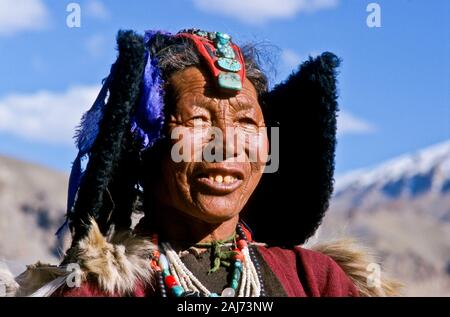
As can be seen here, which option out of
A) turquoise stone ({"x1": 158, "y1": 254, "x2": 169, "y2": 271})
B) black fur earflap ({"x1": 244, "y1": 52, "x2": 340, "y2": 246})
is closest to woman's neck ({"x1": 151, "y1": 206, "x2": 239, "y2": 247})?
turquoise stone ({"x1": 158, "y1": 254, "x2": 169, "y2": 271})

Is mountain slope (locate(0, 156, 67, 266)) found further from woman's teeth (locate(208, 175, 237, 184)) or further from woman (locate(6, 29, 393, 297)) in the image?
woman's teeth (locate(208, 175, 237, 184))

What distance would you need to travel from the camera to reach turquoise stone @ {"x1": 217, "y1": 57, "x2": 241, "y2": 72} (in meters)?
→ 3.35

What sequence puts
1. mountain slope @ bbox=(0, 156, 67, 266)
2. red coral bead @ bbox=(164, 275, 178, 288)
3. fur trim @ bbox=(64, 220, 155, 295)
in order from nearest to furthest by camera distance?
fur trim @ bbox=(64, 220, 155, 295), red coral bead @ bbox=(164, 275, 178, 288), mountain slope @ bbox=(0, 156, 67, 266)

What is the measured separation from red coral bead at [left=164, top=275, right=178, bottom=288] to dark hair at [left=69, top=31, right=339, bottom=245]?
11.1 inches

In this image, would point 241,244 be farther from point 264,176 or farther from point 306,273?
point 264,176

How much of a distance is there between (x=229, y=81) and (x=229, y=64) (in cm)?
9

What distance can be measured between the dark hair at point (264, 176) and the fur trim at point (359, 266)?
0.12m

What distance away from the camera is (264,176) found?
146 inches

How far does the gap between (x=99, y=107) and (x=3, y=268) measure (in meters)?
0.65

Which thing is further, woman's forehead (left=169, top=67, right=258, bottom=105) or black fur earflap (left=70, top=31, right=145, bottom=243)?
woman's forehead (left=169, top=67, right=258, bottom=105)

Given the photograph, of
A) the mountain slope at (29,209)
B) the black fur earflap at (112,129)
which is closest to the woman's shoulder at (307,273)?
the black fur earflap at (112,129)

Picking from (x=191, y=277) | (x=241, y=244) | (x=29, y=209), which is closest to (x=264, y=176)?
(x=241, y=244)

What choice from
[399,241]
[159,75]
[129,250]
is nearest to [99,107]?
[159,75]

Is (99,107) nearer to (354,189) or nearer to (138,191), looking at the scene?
(138,191)
